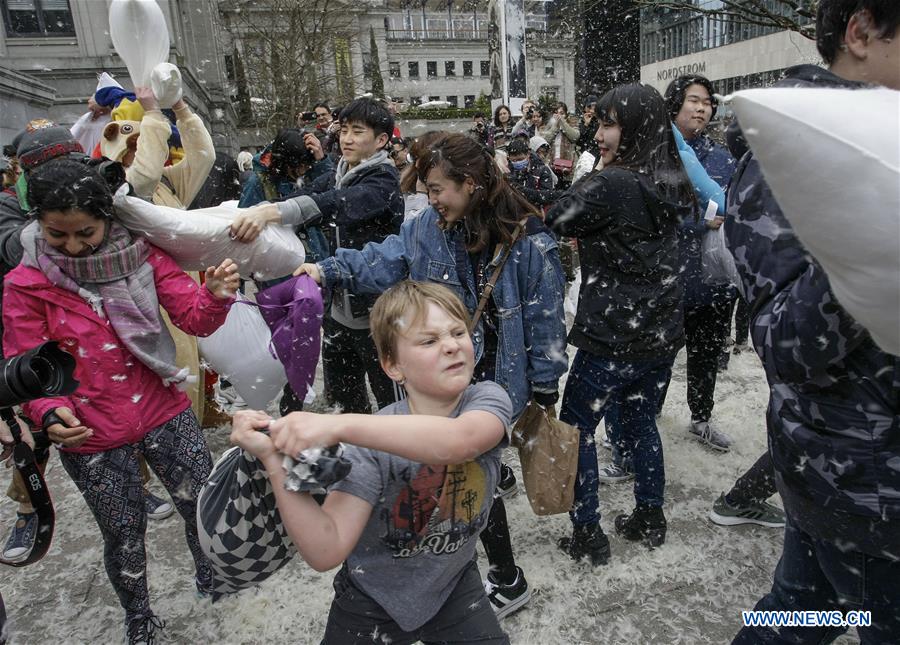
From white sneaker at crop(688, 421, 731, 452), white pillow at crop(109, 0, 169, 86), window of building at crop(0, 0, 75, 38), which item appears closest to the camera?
white pillow at crop(109, 0, 169, 86)

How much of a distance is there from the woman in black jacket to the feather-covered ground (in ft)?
0.77

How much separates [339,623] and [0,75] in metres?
10.8

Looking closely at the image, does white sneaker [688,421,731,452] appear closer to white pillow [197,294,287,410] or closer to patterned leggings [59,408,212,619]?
white pillow [197,294,287,410]

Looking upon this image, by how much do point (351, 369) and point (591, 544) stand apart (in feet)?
6.09

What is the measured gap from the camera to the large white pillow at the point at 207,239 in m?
2.24

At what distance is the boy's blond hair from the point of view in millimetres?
1632

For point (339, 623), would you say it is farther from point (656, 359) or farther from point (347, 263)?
point (656, 359)

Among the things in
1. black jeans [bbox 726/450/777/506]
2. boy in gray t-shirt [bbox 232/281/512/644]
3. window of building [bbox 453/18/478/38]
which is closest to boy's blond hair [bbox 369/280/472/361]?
boy in gray t-shirt [bbox 232/281/512/644]

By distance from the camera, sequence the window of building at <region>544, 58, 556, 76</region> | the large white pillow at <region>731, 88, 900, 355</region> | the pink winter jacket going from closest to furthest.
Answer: the large white pillow at <region>731, 88, 900, 355</region> → the pink winter jacket → the window of building at <region>544, 58, 556, 76</region>

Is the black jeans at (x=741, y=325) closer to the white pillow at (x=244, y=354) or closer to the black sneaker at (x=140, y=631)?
the white pillow at (x=244, y=354)

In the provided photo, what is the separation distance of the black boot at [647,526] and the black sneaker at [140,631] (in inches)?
88.8

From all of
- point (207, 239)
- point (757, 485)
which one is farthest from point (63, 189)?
point (757, 485)

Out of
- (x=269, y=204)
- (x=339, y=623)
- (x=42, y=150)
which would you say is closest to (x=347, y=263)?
(x=269, y=204)

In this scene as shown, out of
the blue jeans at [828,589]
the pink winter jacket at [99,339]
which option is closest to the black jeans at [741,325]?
the blue jeans at [828,589]
